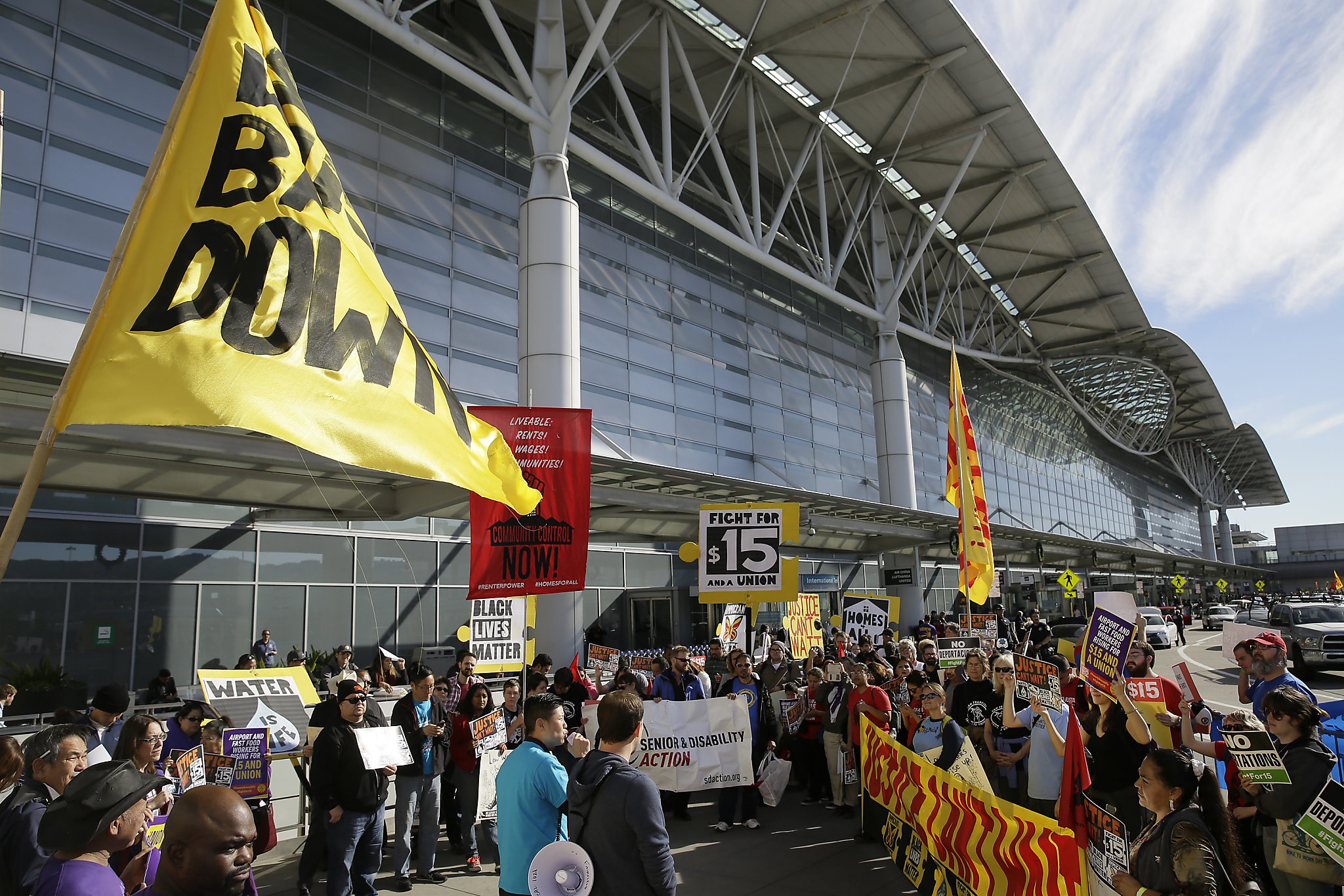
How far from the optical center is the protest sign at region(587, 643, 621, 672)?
14062 mm

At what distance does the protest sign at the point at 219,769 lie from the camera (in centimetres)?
670

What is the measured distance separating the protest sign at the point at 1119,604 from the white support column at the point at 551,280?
10.5 meters

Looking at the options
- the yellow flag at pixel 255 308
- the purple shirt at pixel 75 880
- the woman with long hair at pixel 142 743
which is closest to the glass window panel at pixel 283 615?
the woman with long hair at pixel 142 743

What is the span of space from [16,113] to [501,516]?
1327 cm

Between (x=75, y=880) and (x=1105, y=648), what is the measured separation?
598cm

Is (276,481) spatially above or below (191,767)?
above

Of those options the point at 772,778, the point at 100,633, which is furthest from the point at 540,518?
A: the point at 100,633

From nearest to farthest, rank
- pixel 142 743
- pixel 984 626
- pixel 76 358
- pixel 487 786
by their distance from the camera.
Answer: pixel 76 358
pixel 142 743
pixel 487 786
pixel 984 626

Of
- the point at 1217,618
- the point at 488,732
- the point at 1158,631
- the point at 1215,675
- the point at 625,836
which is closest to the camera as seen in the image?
the point at 625,836

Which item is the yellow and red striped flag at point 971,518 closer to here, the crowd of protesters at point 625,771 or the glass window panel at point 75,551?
the crowd of protesters at point 625,771

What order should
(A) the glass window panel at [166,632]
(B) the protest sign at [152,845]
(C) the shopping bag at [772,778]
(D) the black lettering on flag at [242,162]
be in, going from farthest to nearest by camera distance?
(A) the glass window panel at [166,632]
(C) the shopping bag at [772,778]
(B) the protest sign at [152,845]
(D) the black lettering on flag at [242,162]

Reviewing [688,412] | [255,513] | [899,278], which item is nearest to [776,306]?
[899,278]

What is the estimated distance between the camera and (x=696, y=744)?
9062 mm

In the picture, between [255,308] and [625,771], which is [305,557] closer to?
[255,308]
